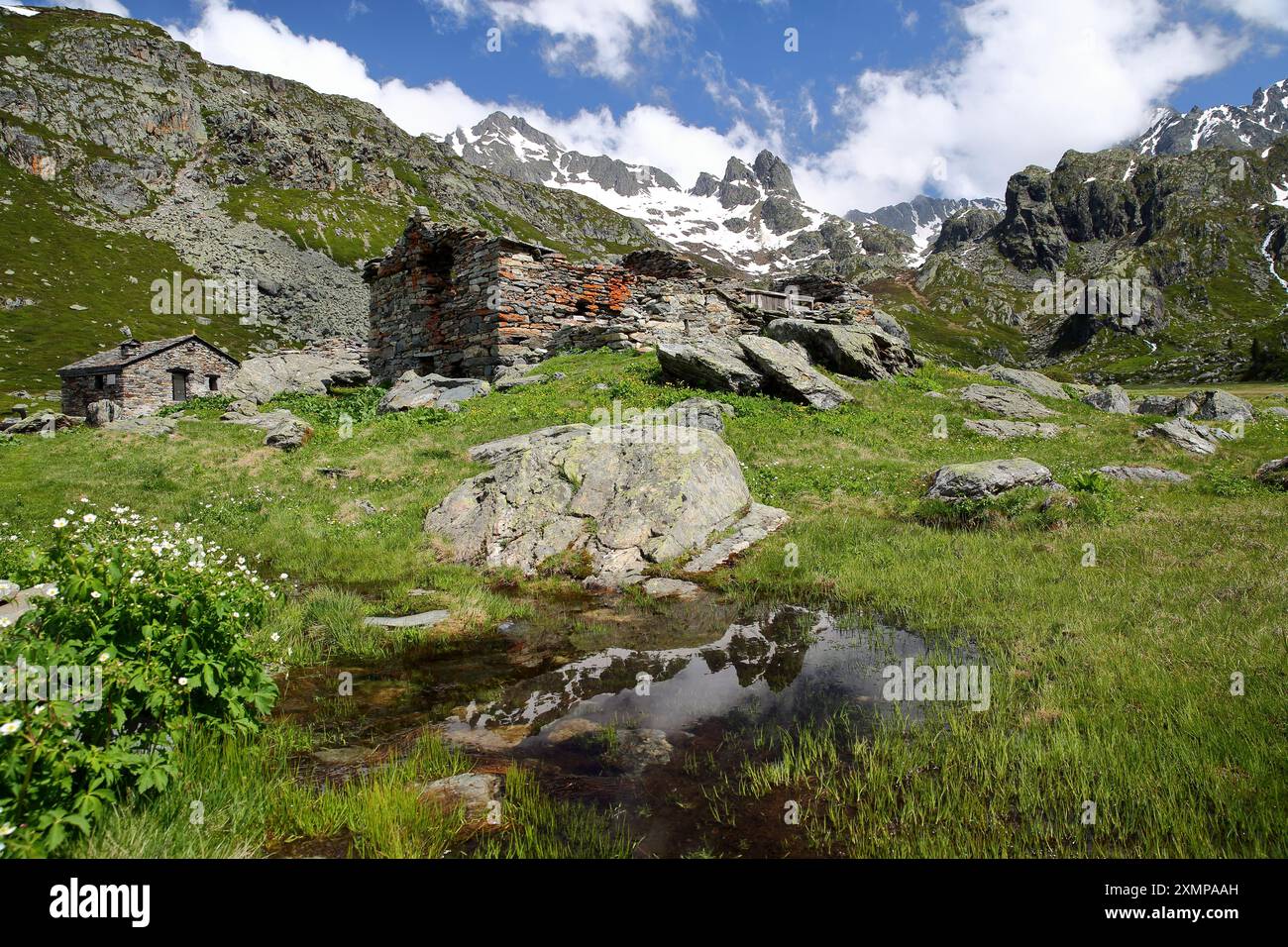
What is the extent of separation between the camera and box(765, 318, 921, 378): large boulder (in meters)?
26.1

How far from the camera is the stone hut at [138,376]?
51.0 metres

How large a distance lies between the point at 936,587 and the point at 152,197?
18186 centimetres

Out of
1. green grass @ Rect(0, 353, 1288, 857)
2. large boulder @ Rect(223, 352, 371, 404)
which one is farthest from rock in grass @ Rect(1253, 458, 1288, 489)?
large boulder @ Rect(223, 352, 371, 404)

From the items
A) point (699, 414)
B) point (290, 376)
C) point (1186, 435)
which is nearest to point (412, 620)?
point (699, 414)

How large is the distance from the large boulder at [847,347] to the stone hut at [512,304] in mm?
5080

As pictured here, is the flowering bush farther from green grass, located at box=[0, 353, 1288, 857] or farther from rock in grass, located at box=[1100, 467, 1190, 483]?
rock in grass, located at box=[1100, 467, 1190, 483]

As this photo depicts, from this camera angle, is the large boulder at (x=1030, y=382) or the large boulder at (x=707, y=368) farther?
the large boulder at (x=1030, y=382)

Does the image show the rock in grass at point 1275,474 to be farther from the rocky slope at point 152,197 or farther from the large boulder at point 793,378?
the rocky slope at point 152,197

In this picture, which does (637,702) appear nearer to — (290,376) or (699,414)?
(699,414)

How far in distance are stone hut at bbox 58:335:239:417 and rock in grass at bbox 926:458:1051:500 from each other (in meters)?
59.3

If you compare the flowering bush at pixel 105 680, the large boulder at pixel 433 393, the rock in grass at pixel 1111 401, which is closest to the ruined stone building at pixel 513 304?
the large boulder at pixel 433 393
